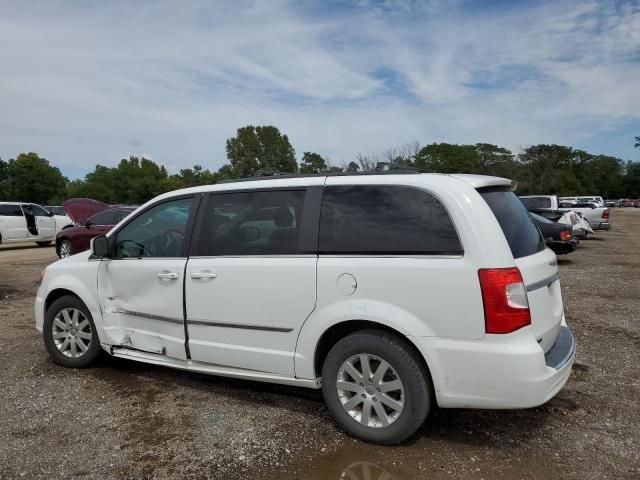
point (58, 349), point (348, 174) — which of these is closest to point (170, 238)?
point (348, 174)

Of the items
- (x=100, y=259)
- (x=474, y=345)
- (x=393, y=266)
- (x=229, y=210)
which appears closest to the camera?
(x=474, y=345)

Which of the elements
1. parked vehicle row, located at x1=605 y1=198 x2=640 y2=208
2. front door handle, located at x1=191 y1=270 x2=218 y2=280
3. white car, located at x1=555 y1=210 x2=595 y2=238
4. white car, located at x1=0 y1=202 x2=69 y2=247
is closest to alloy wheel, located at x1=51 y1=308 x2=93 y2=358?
front door handle, located at x1=191 y1=270 x2=218 y2=280

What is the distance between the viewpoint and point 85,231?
14.3m

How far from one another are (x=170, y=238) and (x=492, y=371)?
2.78 m

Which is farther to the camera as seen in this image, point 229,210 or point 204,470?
point 229,210

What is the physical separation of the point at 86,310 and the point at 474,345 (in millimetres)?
3562

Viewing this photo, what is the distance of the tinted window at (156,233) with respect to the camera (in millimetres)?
4379

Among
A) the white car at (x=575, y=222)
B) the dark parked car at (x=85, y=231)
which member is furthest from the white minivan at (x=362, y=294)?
the white car at (x=575, y=222)

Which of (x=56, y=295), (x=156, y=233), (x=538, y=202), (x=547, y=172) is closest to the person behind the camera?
(x=156, y=233)

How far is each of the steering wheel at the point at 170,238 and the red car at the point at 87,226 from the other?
10233 mm

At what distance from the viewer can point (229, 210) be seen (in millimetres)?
4141

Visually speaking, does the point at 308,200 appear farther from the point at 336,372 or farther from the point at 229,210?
the point at 336,372

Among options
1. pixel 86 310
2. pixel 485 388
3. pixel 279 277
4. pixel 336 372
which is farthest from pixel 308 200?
pixel 86 310

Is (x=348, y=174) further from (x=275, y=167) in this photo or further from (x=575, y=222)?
(x=275, y=167)
